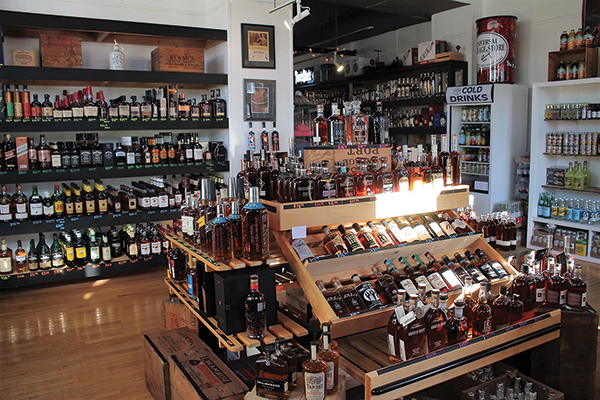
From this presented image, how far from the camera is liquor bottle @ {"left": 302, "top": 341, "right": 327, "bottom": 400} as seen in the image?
214 centimetres

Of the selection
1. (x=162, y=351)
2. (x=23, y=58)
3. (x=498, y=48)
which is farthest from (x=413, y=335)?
(x=498, y=48)

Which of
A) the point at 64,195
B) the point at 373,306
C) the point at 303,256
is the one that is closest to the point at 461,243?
the point at 373,306

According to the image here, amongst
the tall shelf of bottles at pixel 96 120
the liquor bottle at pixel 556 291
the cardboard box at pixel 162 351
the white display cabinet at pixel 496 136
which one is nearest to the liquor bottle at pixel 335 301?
the cardboard box at pixel 162 351

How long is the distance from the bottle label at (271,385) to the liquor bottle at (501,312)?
1.27 m

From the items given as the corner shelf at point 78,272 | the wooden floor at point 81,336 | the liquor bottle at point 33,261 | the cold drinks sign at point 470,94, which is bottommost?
the wooden floor at point 81,336

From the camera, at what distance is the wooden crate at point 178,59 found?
551cm

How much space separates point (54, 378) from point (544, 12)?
6.87 m

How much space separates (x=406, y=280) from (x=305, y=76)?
8983 millimetres

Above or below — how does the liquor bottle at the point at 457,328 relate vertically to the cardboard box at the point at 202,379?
above

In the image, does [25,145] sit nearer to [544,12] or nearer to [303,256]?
[303,256]

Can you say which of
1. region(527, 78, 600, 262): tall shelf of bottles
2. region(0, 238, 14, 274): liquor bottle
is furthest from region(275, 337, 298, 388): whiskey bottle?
region(527, 78, 600, 262): tall shelf of bottles

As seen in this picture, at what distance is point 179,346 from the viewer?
9.73 ft

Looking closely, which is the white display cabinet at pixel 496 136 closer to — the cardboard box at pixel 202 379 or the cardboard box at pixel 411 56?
the cardboard box at pixel 411 56

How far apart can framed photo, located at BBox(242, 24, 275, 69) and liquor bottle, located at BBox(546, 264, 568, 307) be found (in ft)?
13.6
